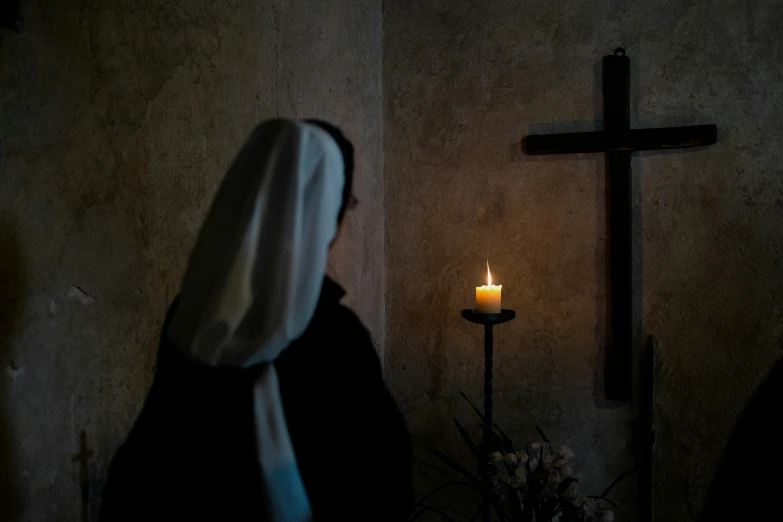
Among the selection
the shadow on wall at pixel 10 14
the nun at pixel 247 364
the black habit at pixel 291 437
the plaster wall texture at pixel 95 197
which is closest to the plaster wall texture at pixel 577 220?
A: the plaster wall texture at pixel 95 197

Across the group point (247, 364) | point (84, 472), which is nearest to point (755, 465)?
point (247, 364)

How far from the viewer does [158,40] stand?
3.54 ft

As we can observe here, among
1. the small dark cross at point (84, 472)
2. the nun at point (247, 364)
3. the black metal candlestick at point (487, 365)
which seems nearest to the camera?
the nun at point (247, 364)

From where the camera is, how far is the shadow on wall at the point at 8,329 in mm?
786

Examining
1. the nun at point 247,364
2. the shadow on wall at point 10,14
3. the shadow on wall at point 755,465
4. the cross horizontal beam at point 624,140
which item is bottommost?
the shadow on wall at point 755,465

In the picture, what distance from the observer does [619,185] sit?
191cm

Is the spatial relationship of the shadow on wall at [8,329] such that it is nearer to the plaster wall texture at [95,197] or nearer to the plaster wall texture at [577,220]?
the plaster wall texture at [95,197]

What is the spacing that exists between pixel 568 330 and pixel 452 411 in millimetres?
540

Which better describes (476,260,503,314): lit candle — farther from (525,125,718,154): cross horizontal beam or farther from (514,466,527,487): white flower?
(525,125,718,154): cross horizontal beam

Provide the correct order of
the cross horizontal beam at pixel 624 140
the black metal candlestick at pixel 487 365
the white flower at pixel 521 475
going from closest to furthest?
1. the white flower at pixel 521 475
2. the black metal candlestick at pixel 487 365
3. the cross horizontal beam at pixel 624 140

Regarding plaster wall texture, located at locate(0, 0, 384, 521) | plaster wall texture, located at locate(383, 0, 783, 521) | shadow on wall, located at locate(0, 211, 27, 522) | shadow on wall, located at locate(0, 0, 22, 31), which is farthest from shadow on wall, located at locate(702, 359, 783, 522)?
shadow on wall, located at locate(0, 0, 22, 31)

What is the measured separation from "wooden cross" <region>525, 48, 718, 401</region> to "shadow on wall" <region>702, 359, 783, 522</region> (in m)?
0.36

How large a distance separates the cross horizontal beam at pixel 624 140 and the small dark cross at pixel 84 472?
1.62 meters

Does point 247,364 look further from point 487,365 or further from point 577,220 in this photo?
point 577,220
